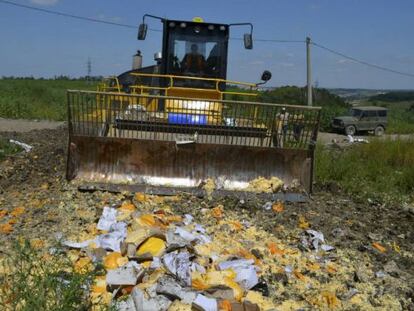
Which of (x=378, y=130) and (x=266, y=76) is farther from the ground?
(x=266, y=76)

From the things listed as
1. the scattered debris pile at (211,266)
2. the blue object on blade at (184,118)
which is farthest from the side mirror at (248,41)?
the scattered debris pile at (211,266)

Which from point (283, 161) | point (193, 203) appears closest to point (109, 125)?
point (193, 203)

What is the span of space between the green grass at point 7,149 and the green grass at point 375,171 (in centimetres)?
599

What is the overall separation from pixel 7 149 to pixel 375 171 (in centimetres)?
765

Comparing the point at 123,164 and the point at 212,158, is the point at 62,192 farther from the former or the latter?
the point at 212,158

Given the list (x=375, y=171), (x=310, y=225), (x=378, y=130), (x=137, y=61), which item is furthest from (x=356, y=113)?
(x=310, y=225)

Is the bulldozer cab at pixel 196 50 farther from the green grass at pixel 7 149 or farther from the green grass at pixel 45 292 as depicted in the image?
the green grass at pixel 45 292

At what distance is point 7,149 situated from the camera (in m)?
10.1

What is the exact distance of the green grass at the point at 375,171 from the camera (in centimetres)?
867

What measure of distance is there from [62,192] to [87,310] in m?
3.08

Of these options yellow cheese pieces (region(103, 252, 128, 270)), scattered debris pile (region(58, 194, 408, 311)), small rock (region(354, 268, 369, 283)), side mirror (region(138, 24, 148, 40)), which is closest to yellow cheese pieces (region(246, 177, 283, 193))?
scattered debris pile (region(58, 194, 408, 311))

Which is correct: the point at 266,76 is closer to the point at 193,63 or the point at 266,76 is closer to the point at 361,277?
the point at 193,63

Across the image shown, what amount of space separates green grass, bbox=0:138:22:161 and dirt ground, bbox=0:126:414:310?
1637 millimetres

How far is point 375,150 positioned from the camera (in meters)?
12.5
